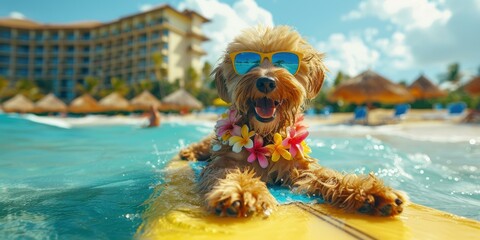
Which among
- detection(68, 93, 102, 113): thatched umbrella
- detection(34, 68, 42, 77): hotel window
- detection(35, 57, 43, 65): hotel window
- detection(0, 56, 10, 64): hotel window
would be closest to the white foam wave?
detection(68, 93, 102, 113): thatched umbrella

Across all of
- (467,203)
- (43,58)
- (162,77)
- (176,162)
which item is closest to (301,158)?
(467,203)

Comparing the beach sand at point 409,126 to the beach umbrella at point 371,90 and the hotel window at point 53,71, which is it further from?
the hotel window at point 53,71

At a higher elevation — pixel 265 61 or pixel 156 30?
pixel 156 30

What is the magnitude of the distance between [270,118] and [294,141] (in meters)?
0.36

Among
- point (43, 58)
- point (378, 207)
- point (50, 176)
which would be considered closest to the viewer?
point (378, 207)

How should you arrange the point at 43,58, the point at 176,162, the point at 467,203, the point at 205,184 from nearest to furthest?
the point at 205,184
the point at 467,203
the point at 176,162
the point at 43,58

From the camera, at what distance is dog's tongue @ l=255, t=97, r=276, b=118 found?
9.79 ft

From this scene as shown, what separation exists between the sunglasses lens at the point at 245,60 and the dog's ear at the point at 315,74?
2.07 feet

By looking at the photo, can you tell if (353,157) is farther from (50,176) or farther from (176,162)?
(50,176)

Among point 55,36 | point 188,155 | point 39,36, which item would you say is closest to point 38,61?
A: point 39,36

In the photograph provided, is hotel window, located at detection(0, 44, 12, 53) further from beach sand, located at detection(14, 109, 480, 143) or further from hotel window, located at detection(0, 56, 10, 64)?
beach sand, located at detection(14, 109, 480, 143)

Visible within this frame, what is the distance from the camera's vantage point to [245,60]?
3.19 metres

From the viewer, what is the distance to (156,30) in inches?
2459

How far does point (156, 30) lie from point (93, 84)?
15.9 metres
